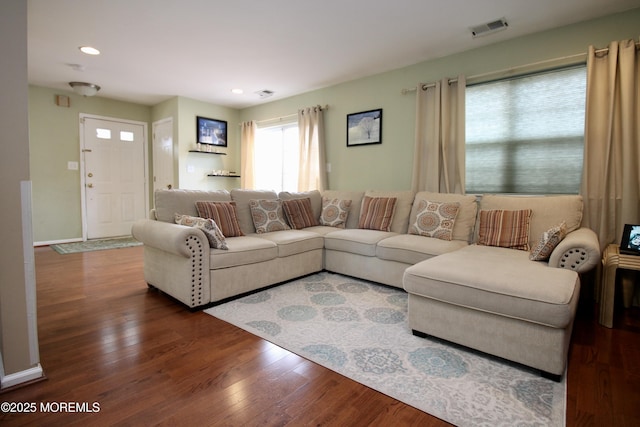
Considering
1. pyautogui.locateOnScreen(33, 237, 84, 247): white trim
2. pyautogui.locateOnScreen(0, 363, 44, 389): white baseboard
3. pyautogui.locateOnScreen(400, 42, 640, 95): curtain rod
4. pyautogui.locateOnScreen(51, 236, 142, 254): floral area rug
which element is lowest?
pyautogui.locateOnScreen(0, 363, 44, 389): white baseboard

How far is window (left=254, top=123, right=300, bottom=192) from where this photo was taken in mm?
5305

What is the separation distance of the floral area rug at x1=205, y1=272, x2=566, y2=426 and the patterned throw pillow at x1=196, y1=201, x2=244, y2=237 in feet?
2.25

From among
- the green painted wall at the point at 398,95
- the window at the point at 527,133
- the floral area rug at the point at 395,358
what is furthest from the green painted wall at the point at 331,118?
the floral area rug at the point at 395,358

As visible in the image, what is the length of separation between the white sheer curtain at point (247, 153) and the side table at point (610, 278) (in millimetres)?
4793

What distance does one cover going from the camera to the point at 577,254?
78.4 inches

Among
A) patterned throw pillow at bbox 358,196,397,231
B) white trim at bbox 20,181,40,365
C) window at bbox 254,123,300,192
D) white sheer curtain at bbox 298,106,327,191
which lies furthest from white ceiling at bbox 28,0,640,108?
white trim at bbox 20,181,40,365

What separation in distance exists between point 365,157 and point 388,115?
1.97 ft

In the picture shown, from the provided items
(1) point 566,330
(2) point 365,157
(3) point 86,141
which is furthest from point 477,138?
(3) point 86,141

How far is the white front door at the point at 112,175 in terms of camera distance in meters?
5.36

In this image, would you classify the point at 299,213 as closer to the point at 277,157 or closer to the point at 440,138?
the point at 440,138

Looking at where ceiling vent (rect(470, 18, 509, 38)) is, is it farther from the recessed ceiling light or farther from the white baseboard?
the white baseboard

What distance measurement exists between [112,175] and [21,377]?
4.83 m

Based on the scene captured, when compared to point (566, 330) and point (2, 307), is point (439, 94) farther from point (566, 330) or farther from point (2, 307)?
point (2, 307)

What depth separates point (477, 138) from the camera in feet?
11.2
